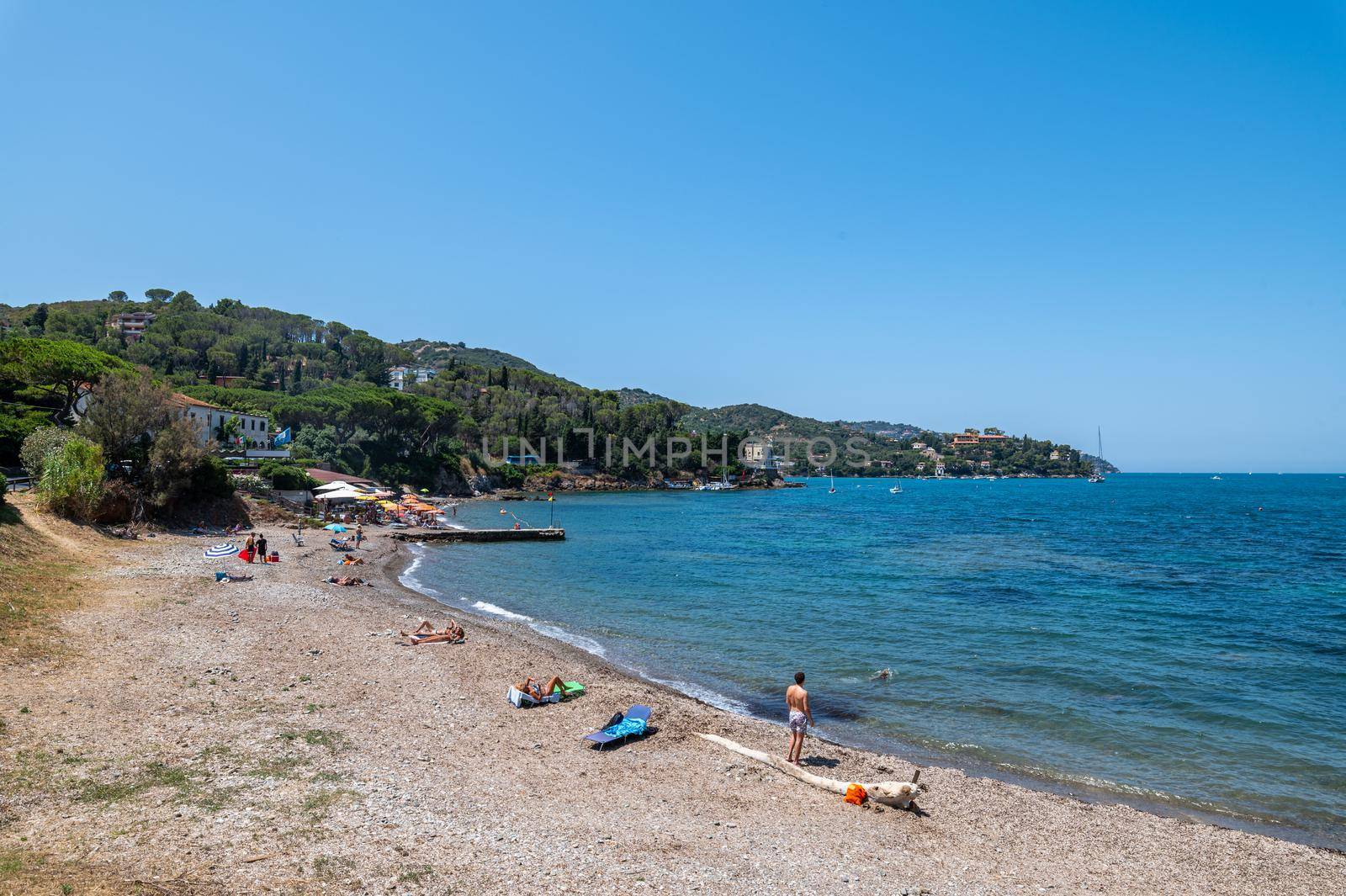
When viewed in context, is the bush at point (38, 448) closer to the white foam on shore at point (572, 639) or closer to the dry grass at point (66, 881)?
the white foam on shore at point (572, 639)

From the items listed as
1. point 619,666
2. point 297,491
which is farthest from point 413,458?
point 619,666

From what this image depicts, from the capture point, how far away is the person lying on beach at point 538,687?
14.8 meters

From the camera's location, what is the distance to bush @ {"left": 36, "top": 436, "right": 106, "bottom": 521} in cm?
2927

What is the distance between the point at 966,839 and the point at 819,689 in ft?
26.3

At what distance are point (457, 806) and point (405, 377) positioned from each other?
174840 mm

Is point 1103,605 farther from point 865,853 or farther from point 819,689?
point 865,853

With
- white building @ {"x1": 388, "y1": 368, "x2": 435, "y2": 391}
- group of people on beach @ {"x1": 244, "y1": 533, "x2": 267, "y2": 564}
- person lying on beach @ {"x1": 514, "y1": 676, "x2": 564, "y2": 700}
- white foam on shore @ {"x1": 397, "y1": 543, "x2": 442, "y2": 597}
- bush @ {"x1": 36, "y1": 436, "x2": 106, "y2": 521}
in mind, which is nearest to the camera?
person lying on beach @ {"x1": 514, "y1": 676, "x2": 564, "y2": 700}

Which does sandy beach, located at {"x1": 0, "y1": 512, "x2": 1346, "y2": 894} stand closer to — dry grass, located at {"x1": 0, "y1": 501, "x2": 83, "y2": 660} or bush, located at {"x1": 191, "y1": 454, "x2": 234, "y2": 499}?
dry grass, located at {"x1": 0, "y1": 501, "x2": 83, "y2": 660}

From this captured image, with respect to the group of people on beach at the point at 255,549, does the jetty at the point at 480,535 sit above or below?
below

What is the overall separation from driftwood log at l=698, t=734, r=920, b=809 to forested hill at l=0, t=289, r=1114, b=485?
149ft

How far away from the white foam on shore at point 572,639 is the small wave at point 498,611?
3.23ft

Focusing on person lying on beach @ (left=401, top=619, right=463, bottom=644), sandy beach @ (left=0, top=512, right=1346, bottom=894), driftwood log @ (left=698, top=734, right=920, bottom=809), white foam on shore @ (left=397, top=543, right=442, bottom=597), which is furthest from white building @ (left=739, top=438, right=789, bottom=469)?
driftwood log @ (left=698, top=734, right=920, bottom=809)

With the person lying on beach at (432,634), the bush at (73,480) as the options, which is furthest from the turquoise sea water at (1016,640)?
the bush at (73,480)

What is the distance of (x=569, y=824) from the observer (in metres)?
9.35
